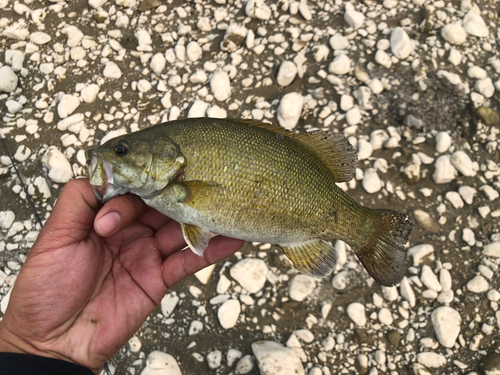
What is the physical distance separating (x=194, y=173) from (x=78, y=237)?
0.95 metres

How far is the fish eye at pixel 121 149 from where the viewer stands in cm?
259

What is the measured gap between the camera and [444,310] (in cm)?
381

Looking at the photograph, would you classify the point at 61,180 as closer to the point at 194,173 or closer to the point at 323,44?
the point at 194,173

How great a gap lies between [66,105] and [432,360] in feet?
16.0

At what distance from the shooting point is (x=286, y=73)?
4.71m

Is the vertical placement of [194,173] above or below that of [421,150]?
above

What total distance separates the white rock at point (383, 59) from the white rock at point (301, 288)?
9.11 ft

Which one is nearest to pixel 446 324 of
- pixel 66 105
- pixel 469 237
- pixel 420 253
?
pixel 420 253

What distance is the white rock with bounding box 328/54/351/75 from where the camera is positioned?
470cm

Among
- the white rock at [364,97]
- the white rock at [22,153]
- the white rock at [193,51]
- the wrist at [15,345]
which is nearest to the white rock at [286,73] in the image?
the white rock at [364,97]

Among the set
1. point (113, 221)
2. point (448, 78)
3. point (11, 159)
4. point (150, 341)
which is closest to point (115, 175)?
point (113, 221)

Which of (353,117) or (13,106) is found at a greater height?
(353,117)

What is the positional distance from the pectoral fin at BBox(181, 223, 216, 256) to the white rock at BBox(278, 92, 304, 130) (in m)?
2.11

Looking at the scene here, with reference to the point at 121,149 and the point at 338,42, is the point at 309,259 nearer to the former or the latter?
the point at 121,149
